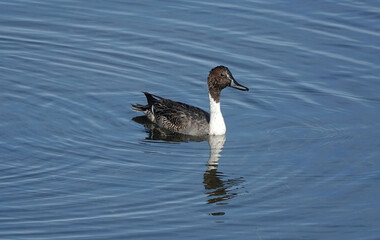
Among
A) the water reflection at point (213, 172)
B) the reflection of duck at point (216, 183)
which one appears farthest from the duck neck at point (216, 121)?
the reflection of duck at point (216, 183)

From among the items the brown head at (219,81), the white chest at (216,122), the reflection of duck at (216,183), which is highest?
the brown head at (219,81)

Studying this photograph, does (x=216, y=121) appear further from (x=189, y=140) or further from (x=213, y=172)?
(x=213, y=172)

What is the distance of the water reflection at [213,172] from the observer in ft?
45.2

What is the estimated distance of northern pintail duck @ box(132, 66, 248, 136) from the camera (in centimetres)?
1672

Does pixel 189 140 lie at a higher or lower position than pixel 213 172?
higher

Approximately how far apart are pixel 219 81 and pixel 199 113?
74cm

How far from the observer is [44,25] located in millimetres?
20984

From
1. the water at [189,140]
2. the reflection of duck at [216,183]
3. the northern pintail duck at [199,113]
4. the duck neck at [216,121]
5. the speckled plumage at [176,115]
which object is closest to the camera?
the water at [189,140]

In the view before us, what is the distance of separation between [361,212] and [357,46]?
7.79 meters

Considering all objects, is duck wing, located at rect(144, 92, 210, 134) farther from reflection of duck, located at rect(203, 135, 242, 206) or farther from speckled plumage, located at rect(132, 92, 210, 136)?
reflection of duck, located at rect(203, 135, 242, 206)

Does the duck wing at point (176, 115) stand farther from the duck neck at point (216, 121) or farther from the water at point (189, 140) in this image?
the water at point (189, 140)

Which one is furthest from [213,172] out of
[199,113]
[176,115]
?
[176,115]

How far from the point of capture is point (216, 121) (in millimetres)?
16609

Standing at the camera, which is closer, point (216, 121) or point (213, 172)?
point (213, 172)
